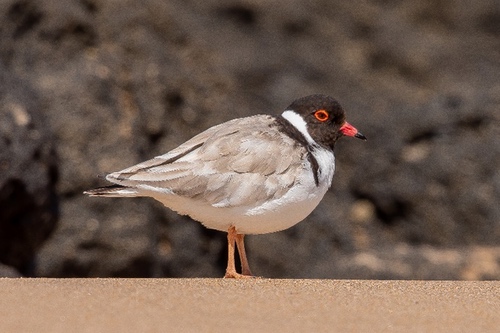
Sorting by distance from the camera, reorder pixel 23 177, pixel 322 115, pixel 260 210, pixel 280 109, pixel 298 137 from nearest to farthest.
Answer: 1. pixel 260 210
2. pixel 298 137
3. pixel 322 115
4. pixel 23 177
5. pixel 280 109

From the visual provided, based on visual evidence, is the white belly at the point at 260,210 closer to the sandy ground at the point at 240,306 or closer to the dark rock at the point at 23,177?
the sandy ground at the point at 240,306

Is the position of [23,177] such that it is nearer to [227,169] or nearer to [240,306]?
[227,169]

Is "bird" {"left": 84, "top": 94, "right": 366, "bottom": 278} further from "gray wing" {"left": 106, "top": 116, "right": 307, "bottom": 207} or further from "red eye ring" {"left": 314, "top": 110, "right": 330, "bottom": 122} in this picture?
"red eye ring" {"left": 314, "top": 110, "right": 330, "bottom": 122}

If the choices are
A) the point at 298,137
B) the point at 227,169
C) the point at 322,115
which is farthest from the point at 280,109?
the point at 227,169

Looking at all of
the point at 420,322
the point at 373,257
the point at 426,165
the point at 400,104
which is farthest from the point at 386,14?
the point at 420,322

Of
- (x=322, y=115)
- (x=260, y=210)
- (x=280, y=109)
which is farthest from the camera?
(x=280, y=109)

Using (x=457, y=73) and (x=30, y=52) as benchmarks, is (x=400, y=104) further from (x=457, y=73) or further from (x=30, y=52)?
(x=30, y=52)
